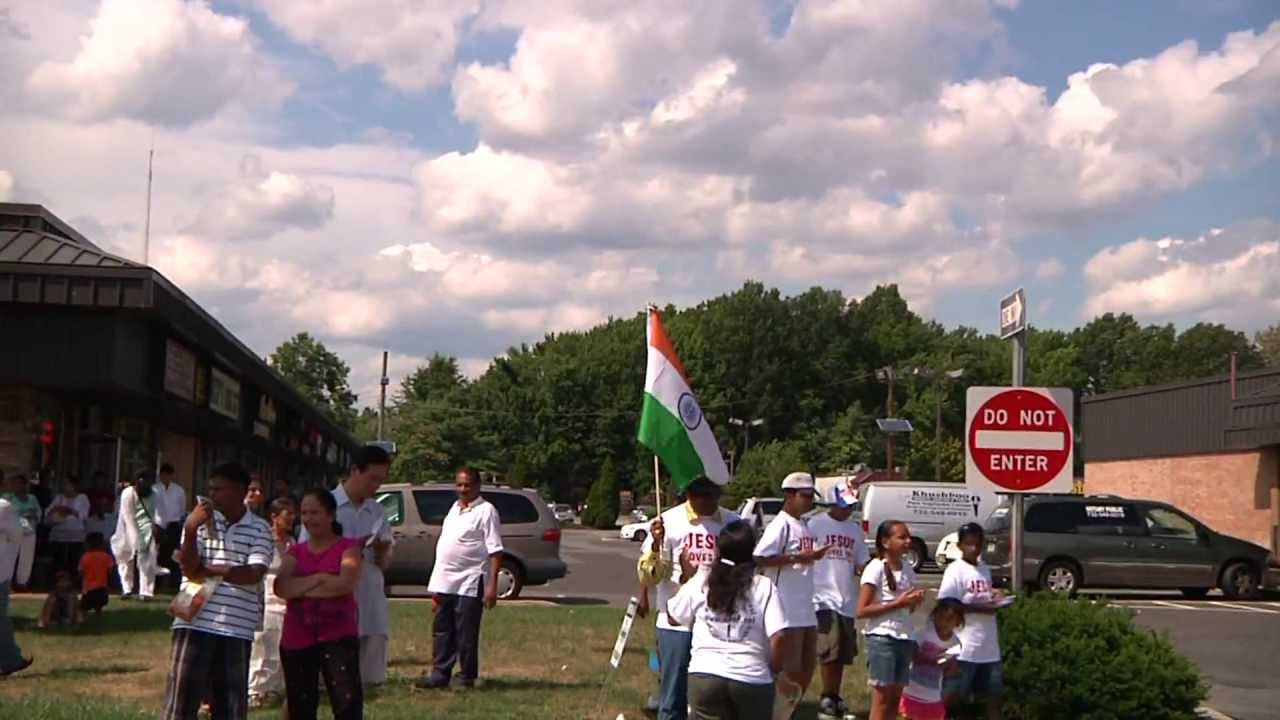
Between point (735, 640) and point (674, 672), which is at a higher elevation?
point (735, 640)

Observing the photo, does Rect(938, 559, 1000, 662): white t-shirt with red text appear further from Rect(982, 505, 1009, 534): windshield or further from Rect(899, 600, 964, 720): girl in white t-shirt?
Rect(982, 505, 1009, 534): windshield

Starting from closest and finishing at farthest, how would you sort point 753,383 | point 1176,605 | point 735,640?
1. point 735,640
2. point 1176,605
3. point 753,383

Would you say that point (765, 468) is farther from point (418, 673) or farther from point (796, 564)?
point (796, 564)

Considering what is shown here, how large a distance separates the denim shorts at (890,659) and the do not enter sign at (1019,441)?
1.32 meters

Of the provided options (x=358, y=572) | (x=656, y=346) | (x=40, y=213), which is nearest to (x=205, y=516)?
(x=358, y=572)

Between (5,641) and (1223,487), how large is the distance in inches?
1303

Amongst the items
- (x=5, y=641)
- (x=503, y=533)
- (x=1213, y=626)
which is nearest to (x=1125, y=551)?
(x=1213, y=626)

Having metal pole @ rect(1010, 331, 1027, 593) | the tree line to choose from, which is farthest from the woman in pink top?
the tree line

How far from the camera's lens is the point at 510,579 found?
21.8 m

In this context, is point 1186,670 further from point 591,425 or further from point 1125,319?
point 1125,319

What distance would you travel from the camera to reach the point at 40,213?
26.3 metres

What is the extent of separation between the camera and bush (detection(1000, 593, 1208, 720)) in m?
10.6

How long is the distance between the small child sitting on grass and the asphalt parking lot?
8.26 metres

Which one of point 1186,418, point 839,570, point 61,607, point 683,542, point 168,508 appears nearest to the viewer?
point 683,542
